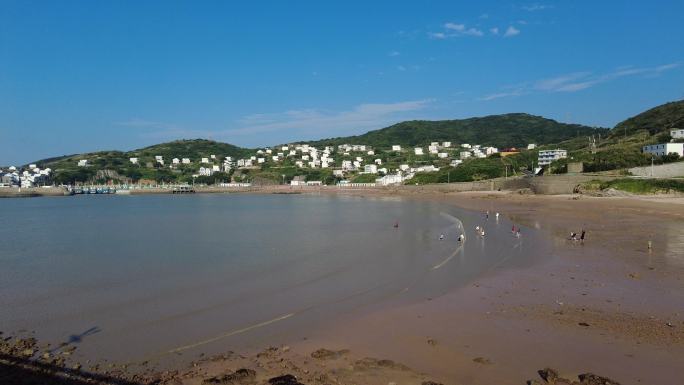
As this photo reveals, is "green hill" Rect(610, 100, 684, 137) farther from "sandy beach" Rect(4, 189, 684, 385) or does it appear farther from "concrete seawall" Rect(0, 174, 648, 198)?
A: "sandy beach" Rect(4, 189, 684, 385)

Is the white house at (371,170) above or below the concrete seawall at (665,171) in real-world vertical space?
above

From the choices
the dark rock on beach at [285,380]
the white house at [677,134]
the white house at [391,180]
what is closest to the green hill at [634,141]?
the white house at [677,134]

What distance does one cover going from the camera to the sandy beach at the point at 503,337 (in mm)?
7480

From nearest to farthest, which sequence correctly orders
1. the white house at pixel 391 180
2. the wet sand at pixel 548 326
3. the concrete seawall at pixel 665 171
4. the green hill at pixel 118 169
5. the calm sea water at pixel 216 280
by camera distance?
the wet sand at pixel 548 326 < the calm sea water at pixel 216 280 < the concrete seawall at pixel 665 171 < the white house at pixel 391 180 < the green hill at pixel 118 169

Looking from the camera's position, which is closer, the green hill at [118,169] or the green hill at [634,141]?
the green hill at [634,141]

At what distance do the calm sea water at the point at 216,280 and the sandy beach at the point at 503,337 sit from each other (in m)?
0.86

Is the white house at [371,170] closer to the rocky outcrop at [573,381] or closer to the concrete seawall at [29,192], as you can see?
the concrete seawall at [29,192]

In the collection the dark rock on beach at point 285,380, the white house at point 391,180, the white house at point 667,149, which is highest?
the white house at point 667,149

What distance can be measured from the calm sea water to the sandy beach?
863mm

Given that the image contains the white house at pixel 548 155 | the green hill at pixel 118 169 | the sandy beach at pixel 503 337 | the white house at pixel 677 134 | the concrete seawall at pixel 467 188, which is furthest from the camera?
the green hill at pixel 118 169

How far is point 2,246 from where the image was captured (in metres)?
25.7

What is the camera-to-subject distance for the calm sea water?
33.5ft

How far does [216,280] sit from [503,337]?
9.80m

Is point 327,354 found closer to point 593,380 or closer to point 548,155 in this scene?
point 593,380
